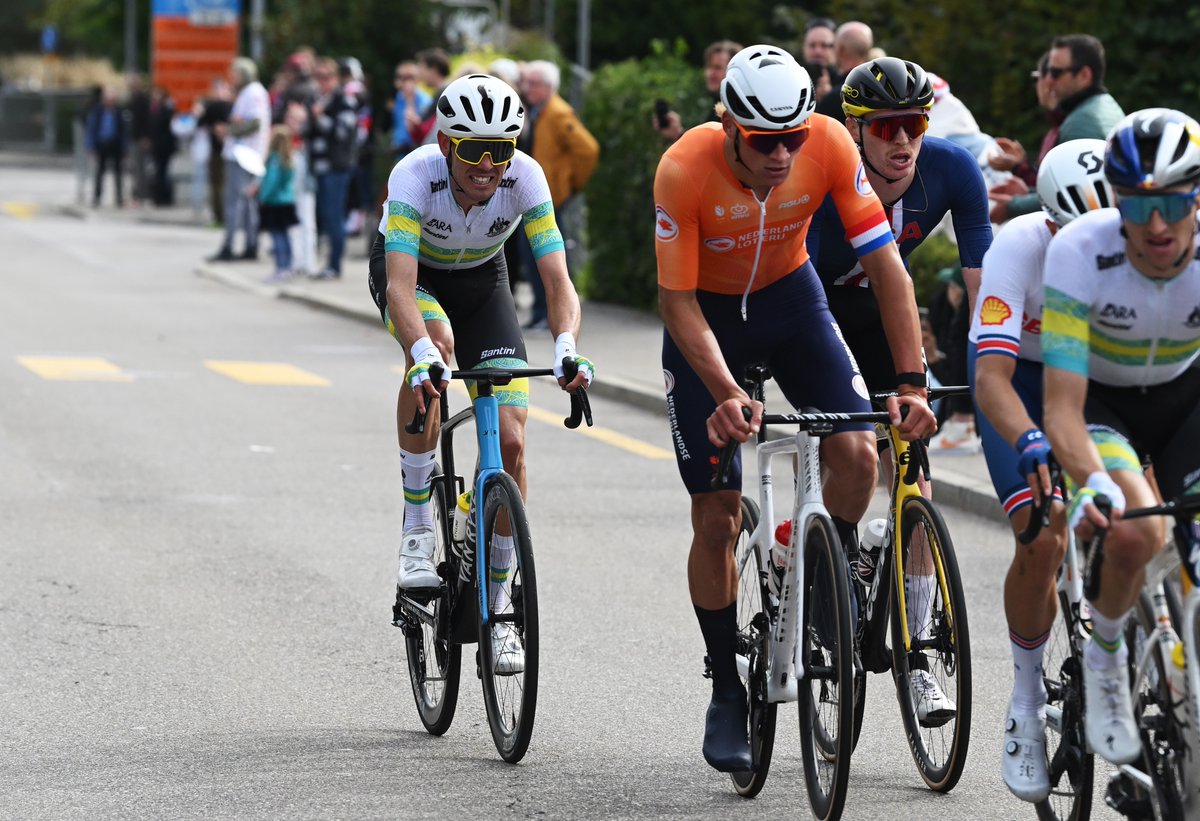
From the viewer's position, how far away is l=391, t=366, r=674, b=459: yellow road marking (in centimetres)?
1239

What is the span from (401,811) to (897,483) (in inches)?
65.3

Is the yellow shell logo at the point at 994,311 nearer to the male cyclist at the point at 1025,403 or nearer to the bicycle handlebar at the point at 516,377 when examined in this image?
the male cyclist at the point at 1025,403

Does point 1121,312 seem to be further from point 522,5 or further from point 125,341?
point 522,5

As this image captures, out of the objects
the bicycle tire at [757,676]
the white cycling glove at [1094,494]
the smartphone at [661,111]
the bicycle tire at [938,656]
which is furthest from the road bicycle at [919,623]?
the smartphone at [661,111]

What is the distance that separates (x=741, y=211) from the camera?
18.6 feet

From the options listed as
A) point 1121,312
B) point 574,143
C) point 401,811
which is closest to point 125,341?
point 574,143

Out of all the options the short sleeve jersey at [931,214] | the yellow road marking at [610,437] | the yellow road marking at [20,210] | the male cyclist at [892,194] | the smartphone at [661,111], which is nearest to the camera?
the male cyclist at [892,194]

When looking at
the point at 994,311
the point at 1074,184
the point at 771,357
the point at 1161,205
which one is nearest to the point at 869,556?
the point at 771,357

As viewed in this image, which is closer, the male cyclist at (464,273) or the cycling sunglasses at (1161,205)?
the cycling sunglasses at (1161,205)

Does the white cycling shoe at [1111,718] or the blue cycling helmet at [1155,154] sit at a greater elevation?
the blue cycling helmet at [1155,154]

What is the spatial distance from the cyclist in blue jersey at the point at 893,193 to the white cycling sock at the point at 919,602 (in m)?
1.07

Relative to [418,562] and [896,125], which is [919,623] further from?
[418,562]

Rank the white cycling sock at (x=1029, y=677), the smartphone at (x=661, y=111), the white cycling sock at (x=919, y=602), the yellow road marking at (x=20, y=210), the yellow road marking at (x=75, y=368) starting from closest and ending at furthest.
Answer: the white cycling sock at (x=1029, y=677)
the white cycling sock at (x=919, y=602)
the yellow road marking at (x=75, y=368)
the smartphone at (x=661, y=111)
the yellow road marking at (x=20, y=210)

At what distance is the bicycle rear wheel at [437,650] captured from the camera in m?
6.39
